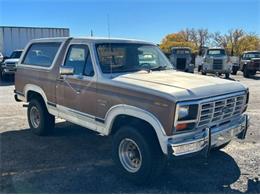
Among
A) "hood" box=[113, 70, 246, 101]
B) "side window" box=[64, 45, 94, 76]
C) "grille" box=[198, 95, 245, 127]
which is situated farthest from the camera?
"side window" box=[64, 45, 94, 76]

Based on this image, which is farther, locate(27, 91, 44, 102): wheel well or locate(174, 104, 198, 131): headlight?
locate(27, 91, 44, 102): wheel well

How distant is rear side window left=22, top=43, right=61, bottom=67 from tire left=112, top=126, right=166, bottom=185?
253 centimetres

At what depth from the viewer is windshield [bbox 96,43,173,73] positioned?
512 cm

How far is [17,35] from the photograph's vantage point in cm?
2741

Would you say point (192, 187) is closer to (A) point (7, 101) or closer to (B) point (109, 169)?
(B) point (109, 169)

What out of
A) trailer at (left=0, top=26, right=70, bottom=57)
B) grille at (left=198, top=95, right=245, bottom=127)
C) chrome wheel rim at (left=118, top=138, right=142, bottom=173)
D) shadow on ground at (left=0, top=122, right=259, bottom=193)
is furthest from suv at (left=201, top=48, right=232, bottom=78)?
chrome wheel rim at (left=118, top=138, right=142, bottom=173)

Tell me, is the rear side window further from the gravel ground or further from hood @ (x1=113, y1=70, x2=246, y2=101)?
hood @ (x1=113, y1=70, x2=246, y2=101)

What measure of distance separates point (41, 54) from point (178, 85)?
3.49 meters

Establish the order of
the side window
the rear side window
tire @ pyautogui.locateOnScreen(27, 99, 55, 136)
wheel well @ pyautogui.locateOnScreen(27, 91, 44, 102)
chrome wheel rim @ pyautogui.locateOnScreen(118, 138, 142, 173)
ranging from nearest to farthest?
chrome wheel rim @ pyautogui.locateOnScreen(118, 138, 142, 173) → the side window → the rear side window → tire @ pyautogui.locateOnScreen(27, 99, 55, 136) → wheel well @ pyautogui.locateOnScreen(27, 91, 44, 102)

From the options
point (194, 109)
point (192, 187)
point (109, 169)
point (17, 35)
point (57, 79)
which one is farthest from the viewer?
point (17, 35)

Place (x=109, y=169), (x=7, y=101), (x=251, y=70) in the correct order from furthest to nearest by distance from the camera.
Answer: (x=251, y=70), (x=7, y=101), (x=109, y=169)

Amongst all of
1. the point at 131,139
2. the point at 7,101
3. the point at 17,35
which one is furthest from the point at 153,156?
the point at 17,35

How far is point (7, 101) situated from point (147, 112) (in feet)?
27.0

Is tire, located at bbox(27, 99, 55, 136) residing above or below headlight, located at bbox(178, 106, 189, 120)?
below
